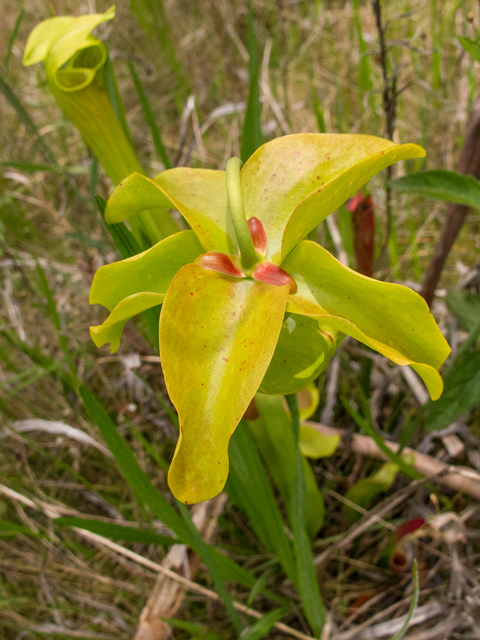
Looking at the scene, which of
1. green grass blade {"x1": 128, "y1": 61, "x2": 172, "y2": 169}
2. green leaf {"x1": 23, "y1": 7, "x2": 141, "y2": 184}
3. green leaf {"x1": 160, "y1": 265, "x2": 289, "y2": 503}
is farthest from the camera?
green grass blade {"x1": 128, "y1": 61, "x2": 172, "y2": 169}

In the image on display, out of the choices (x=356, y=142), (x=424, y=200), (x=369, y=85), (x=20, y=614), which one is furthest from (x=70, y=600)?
(x=424, y=200)

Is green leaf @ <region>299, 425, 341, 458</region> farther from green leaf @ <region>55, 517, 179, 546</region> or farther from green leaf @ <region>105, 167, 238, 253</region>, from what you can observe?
green leaf @ <region>105, 167, 238, 253</region>

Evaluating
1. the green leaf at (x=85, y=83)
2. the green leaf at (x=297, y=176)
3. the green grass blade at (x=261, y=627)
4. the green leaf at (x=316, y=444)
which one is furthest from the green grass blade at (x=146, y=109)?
the green grass blade at (x=261, y=627)

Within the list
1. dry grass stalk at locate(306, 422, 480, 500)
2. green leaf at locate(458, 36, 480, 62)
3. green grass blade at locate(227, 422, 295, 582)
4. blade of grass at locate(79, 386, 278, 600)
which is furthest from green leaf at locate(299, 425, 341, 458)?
green leaf at locate(458, 36, 480, 62)

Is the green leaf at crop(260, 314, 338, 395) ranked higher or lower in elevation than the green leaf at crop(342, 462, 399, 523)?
higher

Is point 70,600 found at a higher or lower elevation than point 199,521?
lower

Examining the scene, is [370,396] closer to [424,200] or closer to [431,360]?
[424,200]

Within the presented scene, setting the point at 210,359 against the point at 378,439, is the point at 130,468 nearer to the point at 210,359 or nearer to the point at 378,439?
the point at 210,359

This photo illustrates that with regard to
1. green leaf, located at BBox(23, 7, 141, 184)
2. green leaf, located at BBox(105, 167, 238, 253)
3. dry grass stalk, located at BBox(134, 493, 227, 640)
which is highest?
green leaf, located at BBox(23, 7, 141, 184)
